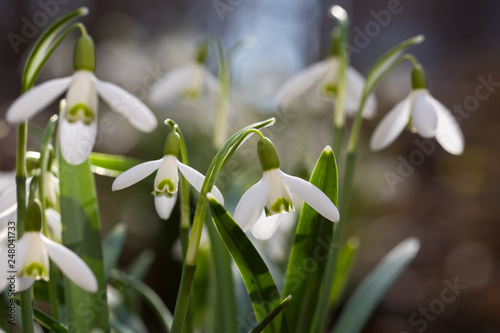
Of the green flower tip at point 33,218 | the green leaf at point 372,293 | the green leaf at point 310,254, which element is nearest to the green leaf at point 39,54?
the green flower tip at point 33,218

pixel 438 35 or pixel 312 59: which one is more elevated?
pixel 438 35

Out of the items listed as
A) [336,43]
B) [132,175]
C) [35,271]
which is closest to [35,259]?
[35,271]

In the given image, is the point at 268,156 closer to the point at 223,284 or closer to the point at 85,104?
the point at 85,104

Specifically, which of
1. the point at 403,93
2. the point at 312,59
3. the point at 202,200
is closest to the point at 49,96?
the point at 202,200

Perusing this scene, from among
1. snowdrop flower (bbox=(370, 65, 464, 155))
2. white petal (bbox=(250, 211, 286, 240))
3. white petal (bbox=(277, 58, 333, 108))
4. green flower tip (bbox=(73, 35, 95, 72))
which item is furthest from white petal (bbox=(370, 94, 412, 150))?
green flower tip (bbox=(73, 35, 95, 72))

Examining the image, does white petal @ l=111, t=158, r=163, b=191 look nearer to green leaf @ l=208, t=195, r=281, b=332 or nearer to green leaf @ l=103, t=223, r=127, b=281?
green leaf @ l=208, t=195, r=281, b=332

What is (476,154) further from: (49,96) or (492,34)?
(492,34)
